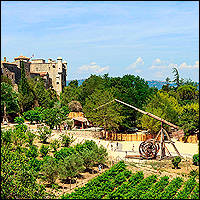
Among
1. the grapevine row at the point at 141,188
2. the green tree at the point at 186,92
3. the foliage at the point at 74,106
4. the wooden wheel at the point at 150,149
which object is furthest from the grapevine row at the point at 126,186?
the green tree at the point at 186,92

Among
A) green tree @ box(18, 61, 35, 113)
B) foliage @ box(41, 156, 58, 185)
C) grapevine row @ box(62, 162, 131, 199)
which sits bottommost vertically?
grapevine row @ box(62, 162, 131, 199)

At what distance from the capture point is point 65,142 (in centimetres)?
2711

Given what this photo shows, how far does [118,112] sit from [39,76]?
2807 centimetres

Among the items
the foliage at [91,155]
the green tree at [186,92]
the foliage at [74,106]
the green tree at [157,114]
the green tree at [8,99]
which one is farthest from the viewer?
the green tree at [186,92]

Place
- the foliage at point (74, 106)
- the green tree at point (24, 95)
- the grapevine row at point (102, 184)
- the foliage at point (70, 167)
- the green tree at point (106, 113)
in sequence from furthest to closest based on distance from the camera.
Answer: the foliage at point (74, 106) < the green tree at point (24, 95) < the green tree at point (106, 113) < the foliage at point (70, 167) < the grapevine row at point (102, 184)

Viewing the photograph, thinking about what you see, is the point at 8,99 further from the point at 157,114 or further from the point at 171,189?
→ the point at 171,189

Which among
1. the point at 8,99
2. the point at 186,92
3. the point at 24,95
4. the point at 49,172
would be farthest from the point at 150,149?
the point at 186,92

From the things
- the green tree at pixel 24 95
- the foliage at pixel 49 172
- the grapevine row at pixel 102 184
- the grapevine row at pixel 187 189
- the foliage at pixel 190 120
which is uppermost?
the green tree at pixel 24 95

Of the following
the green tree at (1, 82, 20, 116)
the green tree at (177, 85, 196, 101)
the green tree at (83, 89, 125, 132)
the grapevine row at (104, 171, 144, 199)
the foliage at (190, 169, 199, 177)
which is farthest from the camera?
the green tree at (177, 85, 196, 101)

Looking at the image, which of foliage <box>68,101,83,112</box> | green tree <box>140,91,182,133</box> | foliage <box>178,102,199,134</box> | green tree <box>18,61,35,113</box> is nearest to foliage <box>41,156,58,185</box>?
green tree <box>140,91,182,133</box>

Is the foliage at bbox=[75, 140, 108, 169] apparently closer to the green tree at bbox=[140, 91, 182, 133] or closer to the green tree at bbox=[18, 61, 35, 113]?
the green tree at bbox=[140, 91, 182, 133]

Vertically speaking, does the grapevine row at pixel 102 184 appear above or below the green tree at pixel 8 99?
below

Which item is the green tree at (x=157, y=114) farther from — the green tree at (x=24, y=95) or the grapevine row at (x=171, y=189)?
the green tree at (x=24, y=95)

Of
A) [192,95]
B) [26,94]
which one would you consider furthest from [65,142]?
[192,95]
